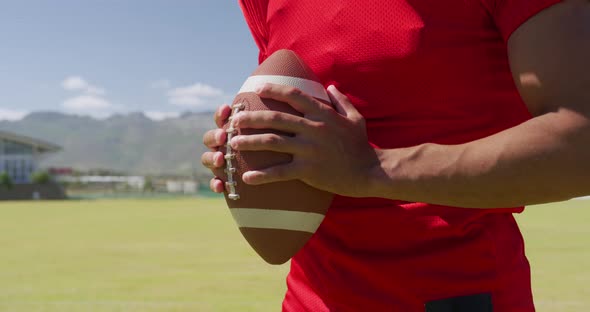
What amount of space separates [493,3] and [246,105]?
63cm

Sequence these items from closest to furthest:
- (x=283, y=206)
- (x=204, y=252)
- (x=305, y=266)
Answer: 1. (x=283, y=206)
2. (x=305, y=266)
3. (x=204, y=252)

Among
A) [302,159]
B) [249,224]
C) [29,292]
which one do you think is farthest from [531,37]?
[29,292]

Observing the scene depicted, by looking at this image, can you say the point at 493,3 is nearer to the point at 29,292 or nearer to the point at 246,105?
the point at 246,105

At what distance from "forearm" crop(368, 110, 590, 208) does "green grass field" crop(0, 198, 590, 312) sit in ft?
16.3

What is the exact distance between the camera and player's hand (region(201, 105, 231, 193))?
1622 millimetres

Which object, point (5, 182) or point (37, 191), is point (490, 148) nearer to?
point (5, 182)

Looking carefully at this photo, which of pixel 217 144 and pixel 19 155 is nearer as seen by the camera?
pixel 217 144

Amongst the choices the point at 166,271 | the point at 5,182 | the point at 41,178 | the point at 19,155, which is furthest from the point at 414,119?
the point at 19,155

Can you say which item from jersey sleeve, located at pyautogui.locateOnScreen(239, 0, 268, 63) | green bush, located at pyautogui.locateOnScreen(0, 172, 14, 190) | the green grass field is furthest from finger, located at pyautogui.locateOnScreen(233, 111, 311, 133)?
green bush, located at pyautogui.locateOnScreen(0, 172, 14, 190)

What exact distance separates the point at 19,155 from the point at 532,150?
65.7 meters

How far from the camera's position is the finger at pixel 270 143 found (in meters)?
1.42

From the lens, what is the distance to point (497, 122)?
161cm

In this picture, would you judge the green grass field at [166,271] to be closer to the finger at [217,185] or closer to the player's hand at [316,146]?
the finger at [217,185]

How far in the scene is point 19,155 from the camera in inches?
2426
